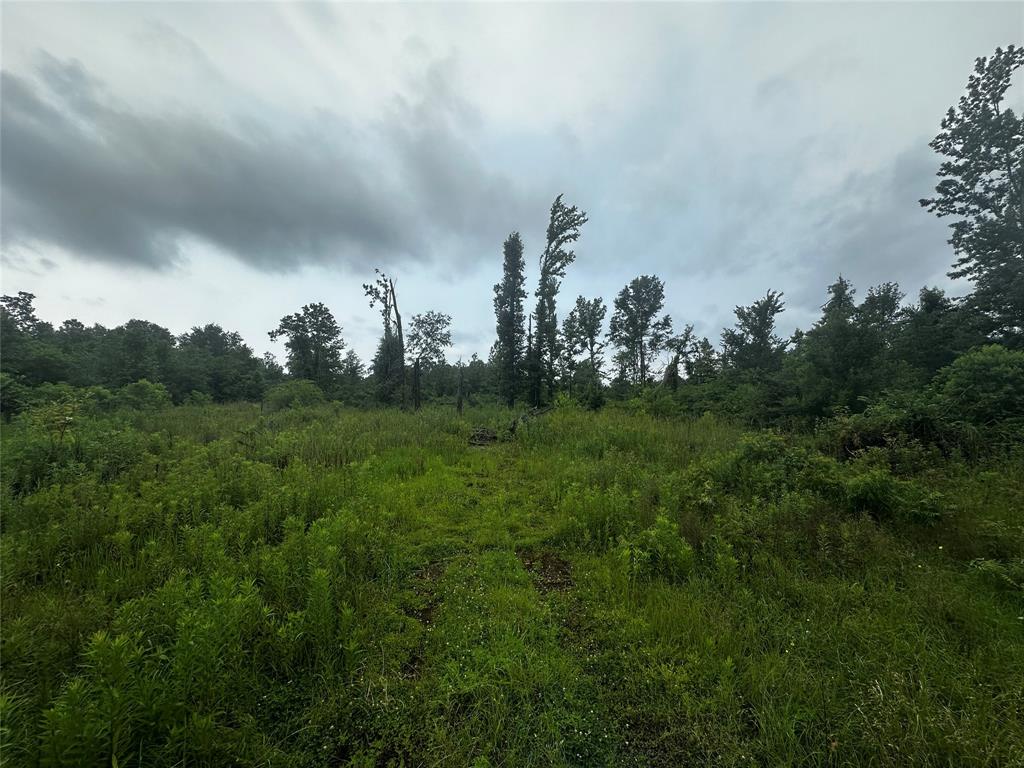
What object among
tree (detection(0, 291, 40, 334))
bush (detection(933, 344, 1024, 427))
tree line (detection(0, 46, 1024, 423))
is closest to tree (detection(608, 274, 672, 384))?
tree line (detection(0, 46, 1024, 423))

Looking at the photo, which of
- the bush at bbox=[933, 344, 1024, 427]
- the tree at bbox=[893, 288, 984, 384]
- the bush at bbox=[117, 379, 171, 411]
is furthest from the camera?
the bush at bbox=[117, 379, 171, 411]

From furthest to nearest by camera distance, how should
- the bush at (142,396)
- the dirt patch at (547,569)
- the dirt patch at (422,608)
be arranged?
the bush at (142,396) → the dirt patch at (547,569) → the dirt patch at (422,608)

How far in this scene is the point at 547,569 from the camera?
4055 millimetres

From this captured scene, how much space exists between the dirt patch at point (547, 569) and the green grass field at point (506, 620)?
0.12 feet

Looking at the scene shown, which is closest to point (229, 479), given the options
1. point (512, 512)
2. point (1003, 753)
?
point (512, 512)

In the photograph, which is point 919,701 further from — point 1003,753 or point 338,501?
point 338,501

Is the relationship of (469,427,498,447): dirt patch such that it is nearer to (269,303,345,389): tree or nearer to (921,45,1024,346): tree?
(921,45,1024,346): tree

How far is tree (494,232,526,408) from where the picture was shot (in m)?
26.5

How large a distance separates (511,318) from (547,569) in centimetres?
2389

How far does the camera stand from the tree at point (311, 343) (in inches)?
1460

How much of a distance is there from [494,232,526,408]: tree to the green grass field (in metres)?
21.0

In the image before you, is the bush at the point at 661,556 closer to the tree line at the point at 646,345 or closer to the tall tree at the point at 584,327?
the tree line at the point at 646,345

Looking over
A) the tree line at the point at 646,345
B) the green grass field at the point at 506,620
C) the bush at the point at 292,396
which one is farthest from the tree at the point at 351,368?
the green grass field at the point at 506,620

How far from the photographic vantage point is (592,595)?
3443 millimetres
